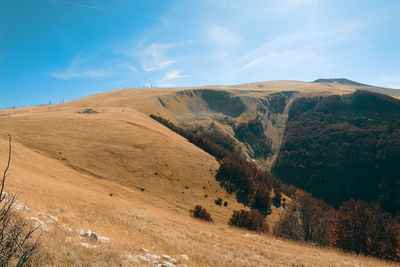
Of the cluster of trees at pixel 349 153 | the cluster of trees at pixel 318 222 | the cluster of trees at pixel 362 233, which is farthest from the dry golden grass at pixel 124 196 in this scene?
the cluster of trees at pixel 349 153

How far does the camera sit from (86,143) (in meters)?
40.2

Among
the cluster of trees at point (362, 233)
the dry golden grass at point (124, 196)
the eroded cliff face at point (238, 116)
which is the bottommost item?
the cluster of trees at point (362, 233)

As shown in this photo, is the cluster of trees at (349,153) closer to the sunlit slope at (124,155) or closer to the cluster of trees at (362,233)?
the cluster of trees at (362,233)

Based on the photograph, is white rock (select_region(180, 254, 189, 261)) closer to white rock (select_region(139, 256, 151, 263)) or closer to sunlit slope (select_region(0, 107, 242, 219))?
white rock (select_region(139, 256, 151, 263))

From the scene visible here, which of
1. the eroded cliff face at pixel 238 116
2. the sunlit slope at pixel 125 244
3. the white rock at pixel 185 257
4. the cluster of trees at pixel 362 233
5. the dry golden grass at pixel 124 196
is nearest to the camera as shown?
the sunlit slope at pixel 125 244

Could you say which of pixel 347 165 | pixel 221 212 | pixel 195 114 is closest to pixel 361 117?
pixel 347 165

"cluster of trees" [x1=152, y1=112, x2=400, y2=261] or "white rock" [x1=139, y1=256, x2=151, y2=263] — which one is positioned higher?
"white rock" [x1=139, y1=256, x2=151, y2=263]

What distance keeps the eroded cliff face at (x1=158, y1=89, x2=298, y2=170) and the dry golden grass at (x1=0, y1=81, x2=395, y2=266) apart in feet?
226

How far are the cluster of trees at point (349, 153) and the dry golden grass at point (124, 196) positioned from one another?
80.8m

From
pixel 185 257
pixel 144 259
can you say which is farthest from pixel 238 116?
pixel 144 259

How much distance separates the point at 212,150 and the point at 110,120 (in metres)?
34.2

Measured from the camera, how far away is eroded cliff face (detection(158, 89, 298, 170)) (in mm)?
125250

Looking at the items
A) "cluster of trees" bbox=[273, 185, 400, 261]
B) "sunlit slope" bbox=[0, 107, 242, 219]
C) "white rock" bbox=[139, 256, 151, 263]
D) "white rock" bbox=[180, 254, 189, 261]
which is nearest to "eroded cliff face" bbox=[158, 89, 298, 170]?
"sunlit slope" bbox=[0, 107, 242, 219]

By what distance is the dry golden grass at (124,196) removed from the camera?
31.7 feet
